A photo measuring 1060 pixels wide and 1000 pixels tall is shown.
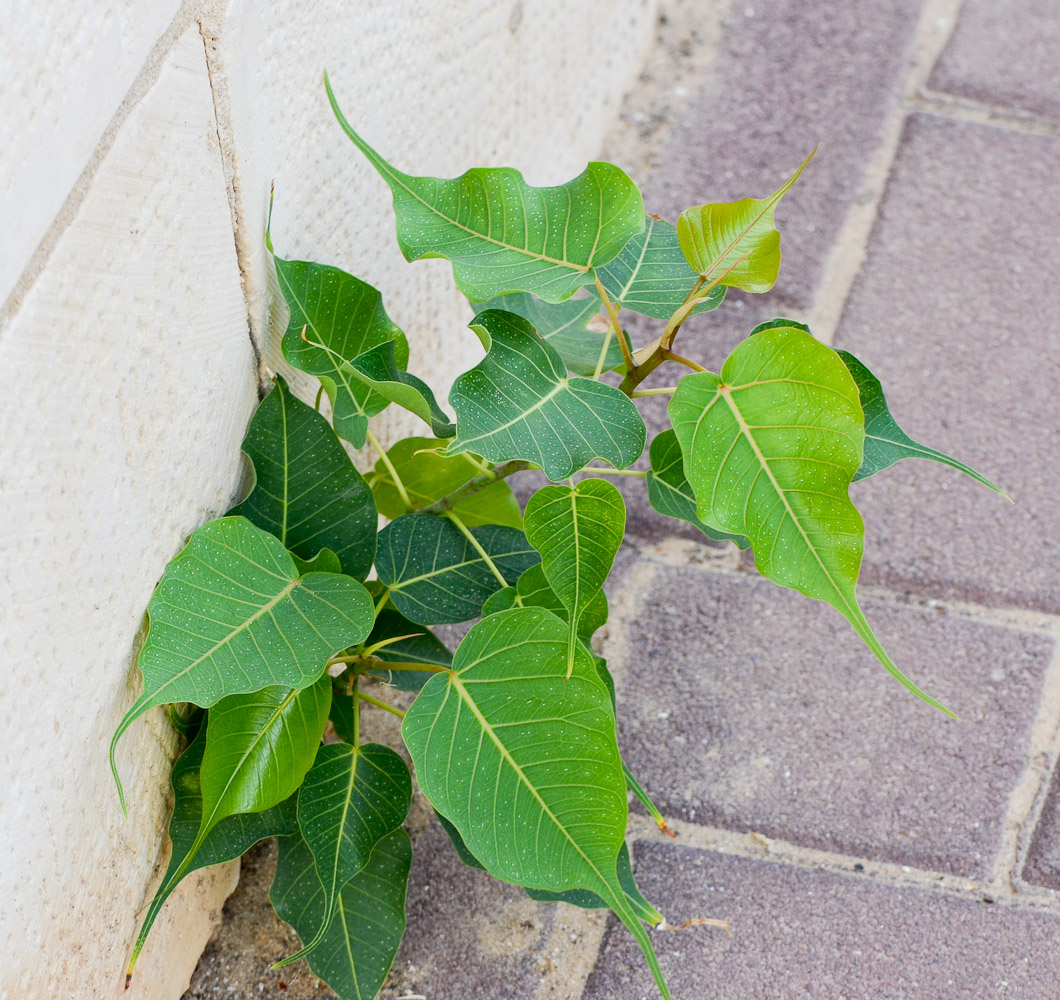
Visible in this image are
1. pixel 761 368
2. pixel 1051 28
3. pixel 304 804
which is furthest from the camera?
pixel 1051 28

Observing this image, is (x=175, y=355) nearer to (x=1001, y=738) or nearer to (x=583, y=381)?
(x=583, y=381)

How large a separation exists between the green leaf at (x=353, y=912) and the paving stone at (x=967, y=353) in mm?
692

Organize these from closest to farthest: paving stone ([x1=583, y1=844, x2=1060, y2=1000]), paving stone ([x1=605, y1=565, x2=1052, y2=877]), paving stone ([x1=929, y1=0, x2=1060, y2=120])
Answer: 1. paving stone ([x1=583, y1=844, x2=1060, y2=1000])
2. paving stone ([x1=605, y1=565, x2=1052, y2=877])
3. paving stone ([x1=929, y1=0, x2=1060, y2=120])

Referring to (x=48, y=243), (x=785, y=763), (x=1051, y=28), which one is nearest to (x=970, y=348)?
(x=785, y=763)

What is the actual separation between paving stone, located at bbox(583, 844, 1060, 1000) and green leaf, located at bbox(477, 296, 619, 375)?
485mm

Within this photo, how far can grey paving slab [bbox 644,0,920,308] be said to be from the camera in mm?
1718

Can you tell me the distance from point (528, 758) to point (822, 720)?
1.68 ft

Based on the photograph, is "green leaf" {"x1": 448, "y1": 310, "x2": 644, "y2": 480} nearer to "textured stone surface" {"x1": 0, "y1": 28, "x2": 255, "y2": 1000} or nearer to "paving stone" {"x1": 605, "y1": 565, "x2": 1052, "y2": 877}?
"textured stone surface" {"x1": 0, "y1": 28, "x2": 255, "y2": 1000}

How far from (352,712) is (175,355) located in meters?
0.34

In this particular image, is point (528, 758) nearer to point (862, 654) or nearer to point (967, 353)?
point (862, 654)

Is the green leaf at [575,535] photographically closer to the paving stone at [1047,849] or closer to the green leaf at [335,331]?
the green leaf at [335,331]

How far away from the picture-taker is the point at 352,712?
2.96ft

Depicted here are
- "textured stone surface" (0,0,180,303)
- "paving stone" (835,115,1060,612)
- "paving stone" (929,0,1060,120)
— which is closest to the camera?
"textured stone surface" (0,0,180,303)

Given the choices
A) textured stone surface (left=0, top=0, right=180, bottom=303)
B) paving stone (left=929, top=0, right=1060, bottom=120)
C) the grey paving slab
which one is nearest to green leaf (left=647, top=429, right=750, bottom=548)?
textured stone surface (left=0, top=0, right=180, bottom=303)
